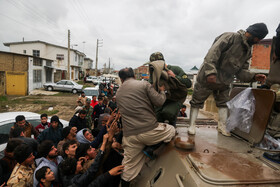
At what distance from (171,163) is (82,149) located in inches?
56.2

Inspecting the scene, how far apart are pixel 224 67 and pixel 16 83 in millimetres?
20280

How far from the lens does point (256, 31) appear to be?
225 cm

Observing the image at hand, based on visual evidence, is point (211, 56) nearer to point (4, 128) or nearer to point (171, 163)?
point (171, 163)

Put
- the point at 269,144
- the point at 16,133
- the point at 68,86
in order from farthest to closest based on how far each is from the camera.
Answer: the point at 68,86
the point at 16,133
the point at 269,144

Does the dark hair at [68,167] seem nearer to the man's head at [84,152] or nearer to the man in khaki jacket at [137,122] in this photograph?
the man's head at [84,152]

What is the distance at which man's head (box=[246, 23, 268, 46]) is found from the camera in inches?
87.5

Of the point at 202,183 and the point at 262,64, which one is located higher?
the point at 262,64

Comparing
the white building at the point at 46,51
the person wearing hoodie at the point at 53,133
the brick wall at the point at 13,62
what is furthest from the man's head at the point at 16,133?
the white building at the point at 46,51

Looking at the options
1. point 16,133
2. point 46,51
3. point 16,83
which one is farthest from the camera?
point 46,51

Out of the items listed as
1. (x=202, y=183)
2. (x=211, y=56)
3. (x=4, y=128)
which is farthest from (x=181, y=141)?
(x=4, y=128)

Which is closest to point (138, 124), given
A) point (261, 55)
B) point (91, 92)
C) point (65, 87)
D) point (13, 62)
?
point (91, 92)

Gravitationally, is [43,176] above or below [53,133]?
above

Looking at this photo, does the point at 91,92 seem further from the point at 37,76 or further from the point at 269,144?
the point at 37,76

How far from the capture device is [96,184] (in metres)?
1.99
